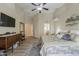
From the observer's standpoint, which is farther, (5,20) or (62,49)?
(5,20)

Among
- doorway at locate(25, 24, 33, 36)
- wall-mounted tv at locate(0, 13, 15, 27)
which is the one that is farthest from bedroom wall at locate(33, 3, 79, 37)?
wall-mounted tv at locate(0, 13, 15, 27)

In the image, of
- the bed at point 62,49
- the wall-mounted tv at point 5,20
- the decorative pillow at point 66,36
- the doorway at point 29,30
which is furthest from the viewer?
the wall-mounted tv at point 5,20

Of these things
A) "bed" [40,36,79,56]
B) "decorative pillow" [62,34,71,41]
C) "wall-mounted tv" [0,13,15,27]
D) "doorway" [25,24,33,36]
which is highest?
"wall-mounted tv" [0,13,15,27]

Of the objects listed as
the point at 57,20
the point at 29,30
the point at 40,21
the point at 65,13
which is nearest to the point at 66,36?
the point at 57,20

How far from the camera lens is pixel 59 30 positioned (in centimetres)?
271

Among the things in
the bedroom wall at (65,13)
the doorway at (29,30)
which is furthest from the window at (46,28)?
the doorway at (29,30)

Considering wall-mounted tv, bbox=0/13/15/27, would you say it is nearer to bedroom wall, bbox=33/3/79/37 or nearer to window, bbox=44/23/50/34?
bedroom wall, bbox=33/3/79/37

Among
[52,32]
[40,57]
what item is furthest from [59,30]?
[40,57]

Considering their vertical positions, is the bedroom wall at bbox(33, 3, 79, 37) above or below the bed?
above

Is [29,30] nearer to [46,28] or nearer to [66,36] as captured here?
[46,28]

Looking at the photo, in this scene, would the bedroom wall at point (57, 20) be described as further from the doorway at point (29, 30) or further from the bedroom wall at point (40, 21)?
the doorway at point (29, 30)

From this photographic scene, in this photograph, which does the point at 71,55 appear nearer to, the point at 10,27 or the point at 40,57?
the point at 40,57

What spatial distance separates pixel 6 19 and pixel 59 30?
149 centimetres

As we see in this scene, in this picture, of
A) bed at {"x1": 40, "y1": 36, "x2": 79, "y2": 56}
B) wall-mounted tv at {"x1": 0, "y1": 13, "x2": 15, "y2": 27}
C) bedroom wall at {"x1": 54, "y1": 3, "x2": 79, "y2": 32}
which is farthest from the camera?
wall-mounted tv at {"x1": 0, "y1": 13, "x2": 15, "y2": 27}
